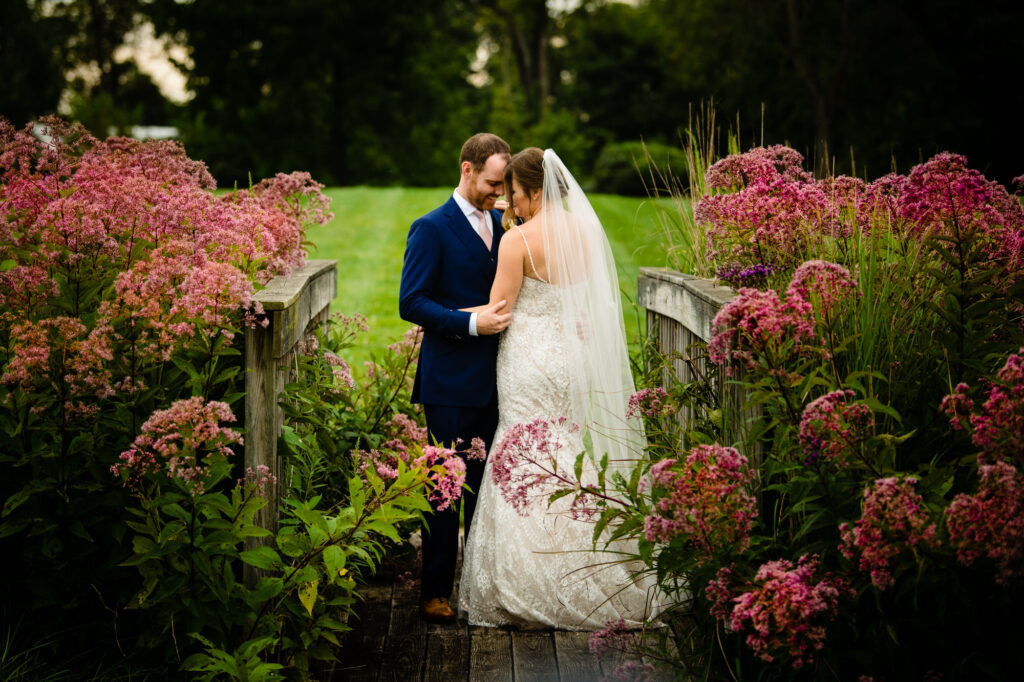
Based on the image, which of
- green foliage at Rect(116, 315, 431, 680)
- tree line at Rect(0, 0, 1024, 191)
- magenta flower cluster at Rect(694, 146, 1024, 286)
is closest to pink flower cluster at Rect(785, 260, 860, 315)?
magenta flower cluster at Rect(694, 146, 1024, 286)

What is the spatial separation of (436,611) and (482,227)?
5.90 ft

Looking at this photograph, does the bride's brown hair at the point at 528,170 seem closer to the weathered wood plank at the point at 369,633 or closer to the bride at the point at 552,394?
the bride at the point at 552,394

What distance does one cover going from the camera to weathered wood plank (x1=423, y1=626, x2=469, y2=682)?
352 centimetres

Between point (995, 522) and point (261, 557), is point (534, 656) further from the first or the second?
point (995, 522)

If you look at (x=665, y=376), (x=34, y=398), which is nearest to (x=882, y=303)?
(x=665, y=376)

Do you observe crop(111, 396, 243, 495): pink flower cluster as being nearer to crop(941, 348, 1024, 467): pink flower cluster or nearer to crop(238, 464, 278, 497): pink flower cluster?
crop(238, 464, 278, 497): pink flower cluster

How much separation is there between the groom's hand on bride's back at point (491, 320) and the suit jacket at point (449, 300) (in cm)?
6

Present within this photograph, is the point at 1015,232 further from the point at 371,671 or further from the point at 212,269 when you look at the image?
the point at 371,671

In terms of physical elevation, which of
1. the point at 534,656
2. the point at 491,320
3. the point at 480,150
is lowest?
the point at 534,656

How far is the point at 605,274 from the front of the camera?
423 cm

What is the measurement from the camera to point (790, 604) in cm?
226

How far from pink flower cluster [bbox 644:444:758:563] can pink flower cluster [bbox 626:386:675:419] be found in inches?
28.2

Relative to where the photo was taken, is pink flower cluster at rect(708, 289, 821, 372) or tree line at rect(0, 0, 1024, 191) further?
tree line at rect(0, 0, 1024, 191)

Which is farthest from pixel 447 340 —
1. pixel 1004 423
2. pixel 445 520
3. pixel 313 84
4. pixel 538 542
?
pixel 313 84
